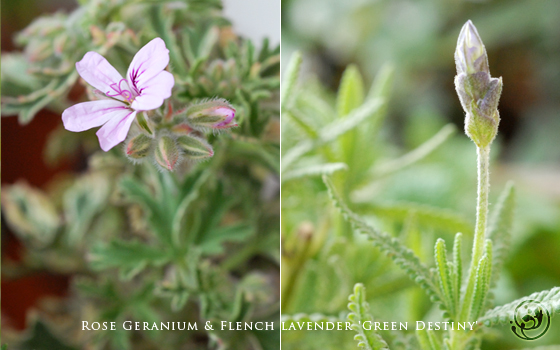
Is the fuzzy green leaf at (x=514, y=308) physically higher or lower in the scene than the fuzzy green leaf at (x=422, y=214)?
lower

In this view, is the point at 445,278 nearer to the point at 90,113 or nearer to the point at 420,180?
the point at 90,113

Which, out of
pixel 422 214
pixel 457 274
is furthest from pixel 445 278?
pixel 422 214

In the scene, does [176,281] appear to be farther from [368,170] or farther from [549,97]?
[549,97]

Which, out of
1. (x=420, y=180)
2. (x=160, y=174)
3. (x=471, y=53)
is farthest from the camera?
(x=420, y=180)

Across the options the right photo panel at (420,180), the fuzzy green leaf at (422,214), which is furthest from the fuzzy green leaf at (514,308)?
the fuzzy green leaf at (422,214)

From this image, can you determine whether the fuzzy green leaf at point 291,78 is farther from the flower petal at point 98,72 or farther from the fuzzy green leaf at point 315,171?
the flower petal at point 98,72

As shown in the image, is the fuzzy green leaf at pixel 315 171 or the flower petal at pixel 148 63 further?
the fuzzy green leaf at pixel 315 171

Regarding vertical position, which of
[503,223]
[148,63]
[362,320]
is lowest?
[362,320]
